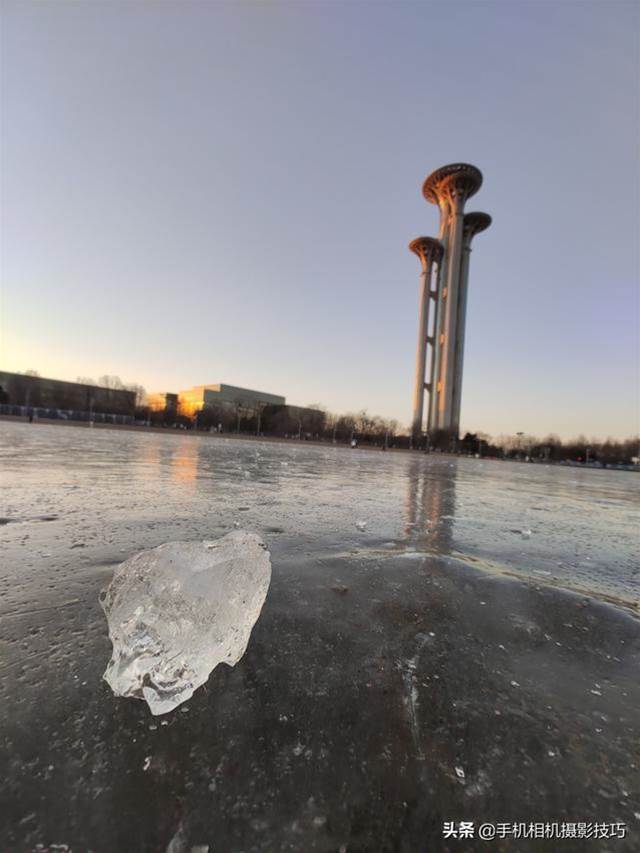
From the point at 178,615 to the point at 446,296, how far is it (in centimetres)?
10160

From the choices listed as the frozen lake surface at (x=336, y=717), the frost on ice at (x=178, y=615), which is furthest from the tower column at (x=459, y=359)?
the frost on ice at (x=178, y=615)

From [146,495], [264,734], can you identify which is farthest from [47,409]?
[264,734]

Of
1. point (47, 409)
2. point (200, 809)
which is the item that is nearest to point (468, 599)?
point (200, 809)

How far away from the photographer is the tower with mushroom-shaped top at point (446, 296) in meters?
90.9

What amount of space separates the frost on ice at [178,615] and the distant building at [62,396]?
10036 cm

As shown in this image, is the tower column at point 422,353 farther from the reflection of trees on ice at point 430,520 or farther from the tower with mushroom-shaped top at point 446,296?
the reflection of trees on ice at point 430,520

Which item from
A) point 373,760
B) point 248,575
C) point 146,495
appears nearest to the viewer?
point 373,760

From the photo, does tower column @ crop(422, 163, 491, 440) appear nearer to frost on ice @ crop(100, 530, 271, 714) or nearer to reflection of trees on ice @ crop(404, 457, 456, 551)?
reflection of trees on ice @ crop(404, 457, 456, 551)

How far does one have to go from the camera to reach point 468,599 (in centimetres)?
300

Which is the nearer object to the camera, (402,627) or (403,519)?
(402,627)

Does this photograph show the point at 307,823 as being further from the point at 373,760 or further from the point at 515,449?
the point at 515,449

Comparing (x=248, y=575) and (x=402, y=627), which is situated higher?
(x=248, y=575)

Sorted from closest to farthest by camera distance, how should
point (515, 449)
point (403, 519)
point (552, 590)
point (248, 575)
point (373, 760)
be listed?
point (373, 760) < point (248, 575) < point (552, 590) < point (403, 519) < point (515, 449)

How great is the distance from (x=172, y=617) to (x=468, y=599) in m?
2.13
